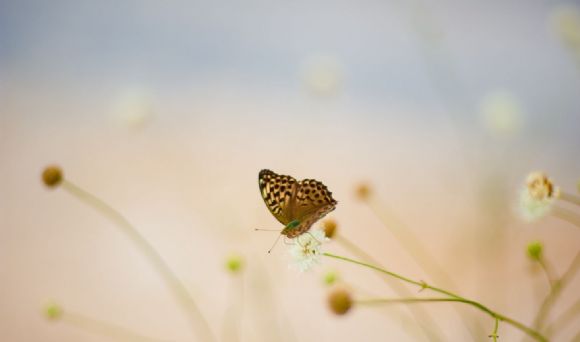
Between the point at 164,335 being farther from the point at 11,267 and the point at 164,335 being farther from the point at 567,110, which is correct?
the point at 567,110

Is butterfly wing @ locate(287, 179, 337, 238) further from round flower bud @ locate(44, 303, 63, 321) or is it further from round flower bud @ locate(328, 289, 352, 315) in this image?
round flower bud @ locate(44, 303, 63, 321)

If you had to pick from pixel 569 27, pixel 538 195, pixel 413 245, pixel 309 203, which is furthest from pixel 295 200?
pixel 413 245

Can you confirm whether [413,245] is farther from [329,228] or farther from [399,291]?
[329,228]

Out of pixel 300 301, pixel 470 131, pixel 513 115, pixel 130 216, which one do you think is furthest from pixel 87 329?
pixel 513 115

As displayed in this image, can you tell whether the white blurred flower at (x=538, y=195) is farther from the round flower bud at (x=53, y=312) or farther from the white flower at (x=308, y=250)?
the round flower bud at (x=53, y=312)

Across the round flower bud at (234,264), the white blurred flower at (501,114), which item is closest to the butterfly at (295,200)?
the round flower bud at (234,264)

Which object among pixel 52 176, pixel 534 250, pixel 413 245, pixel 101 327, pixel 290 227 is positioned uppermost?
pixel 52 176
